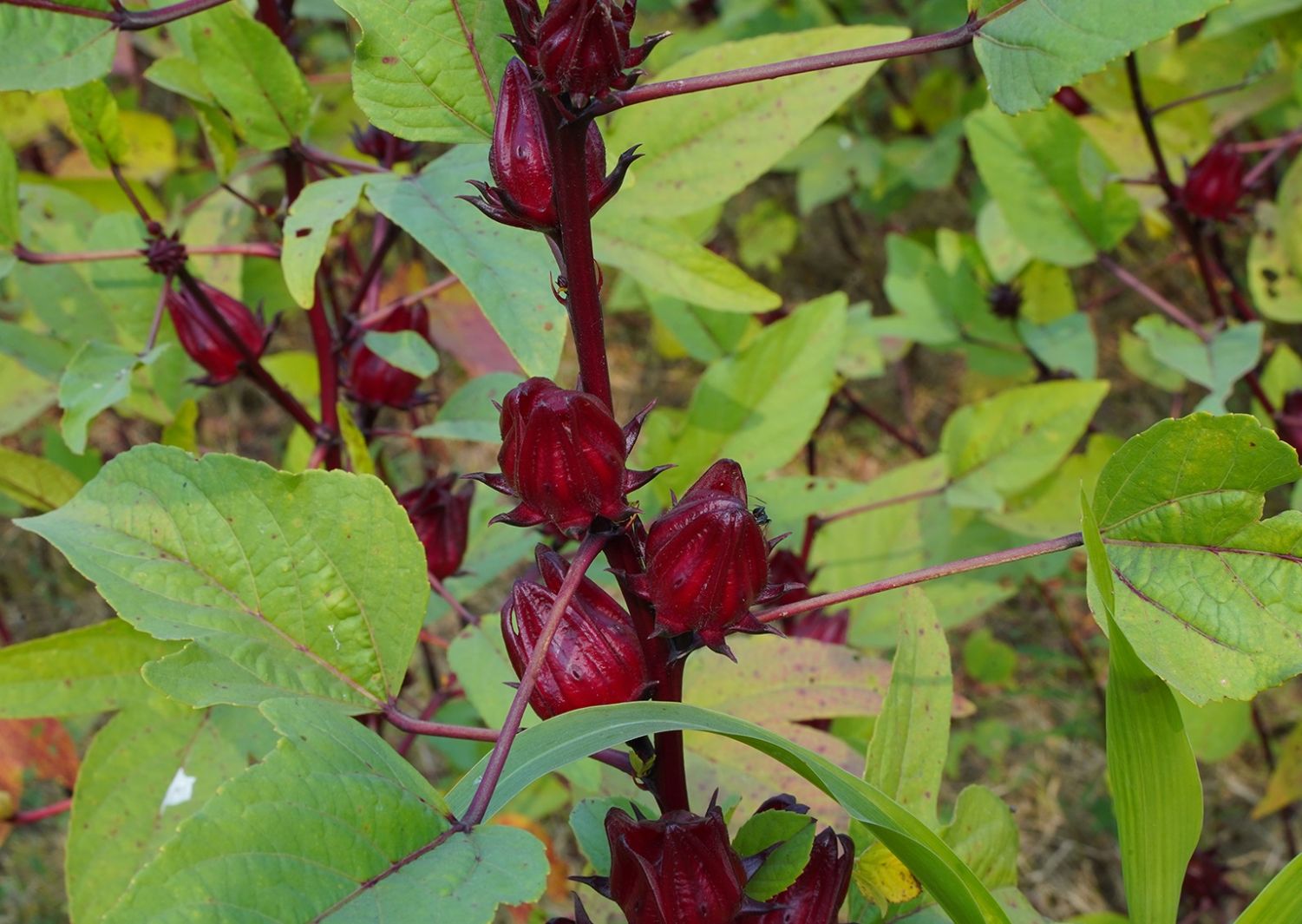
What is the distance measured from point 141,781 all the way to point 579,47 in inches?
35.9

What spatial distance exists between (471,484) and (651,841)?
688 millimetres

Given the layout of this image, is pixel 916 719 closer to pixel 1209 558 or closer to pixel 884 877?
pixel 884 877

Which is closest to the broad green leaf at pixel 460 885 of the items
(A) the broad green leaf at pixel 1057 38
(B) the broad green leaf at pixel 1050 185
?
(A) the broad green leaf at pixel 1057 38

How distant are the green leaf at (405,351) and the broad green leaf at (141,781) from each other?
379mm

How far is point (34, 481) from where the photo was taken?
1.42 meters

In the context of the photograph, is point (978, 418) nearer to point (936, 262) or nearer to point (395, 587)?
point (936, 262)

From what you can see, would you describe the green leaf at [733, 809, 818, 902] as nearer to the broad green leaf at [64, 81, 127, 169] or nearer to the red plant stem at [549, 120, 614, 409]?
the red plant stem at [549, 120, 614, 409]

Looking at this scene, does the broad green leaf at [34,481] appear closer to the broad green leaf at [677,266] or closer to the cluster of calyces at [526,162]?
the broad green leaf at [677,266]

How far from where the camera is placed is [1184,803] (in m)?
0.76

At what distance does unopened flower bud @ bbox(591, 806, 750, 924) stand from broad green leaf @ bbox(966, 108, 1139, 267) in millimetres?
1258

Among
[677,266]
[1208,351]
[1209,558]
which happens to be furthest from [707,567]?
[1208,351]

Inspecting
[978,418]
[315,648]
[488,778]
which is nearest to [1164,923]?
[488,778]

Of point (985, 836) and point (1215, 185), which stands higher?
point (1215, 185)

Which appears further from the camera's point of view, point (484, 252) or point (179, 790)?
point (179, 790)
